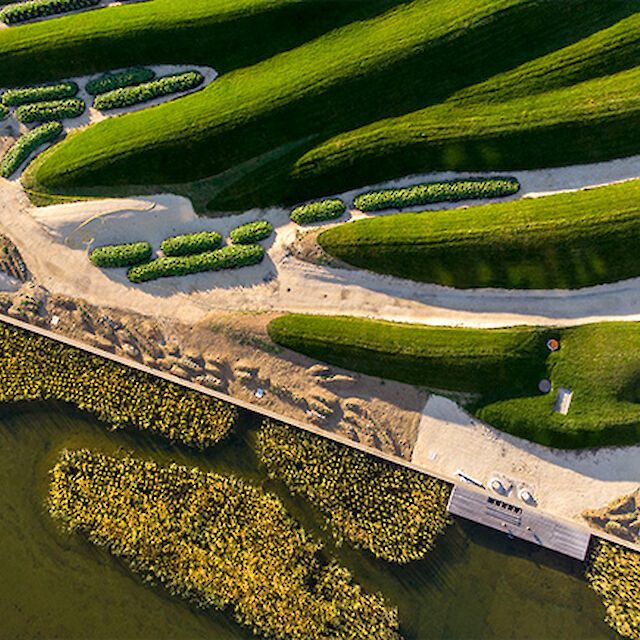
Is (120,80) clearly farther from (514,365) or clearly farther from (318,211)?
(514,365)

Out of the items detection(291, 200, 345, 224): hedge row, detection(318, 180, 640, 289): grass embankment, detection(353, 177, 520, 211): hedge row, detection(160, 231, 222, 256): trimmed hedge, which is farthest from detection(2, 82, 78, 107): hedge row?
detection(353, 177, 520, 211): hedge row

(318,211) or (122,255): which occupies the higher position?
(122,255)

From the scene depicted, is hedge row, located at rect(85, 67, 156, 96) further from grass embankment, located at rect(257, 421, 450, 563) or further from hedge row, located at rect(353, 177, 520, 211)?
grass embankment, located at rect(257, 421, 450, 563)

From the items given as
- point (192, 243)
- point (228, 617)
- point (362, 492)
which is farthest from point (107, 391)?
point (362, 492)

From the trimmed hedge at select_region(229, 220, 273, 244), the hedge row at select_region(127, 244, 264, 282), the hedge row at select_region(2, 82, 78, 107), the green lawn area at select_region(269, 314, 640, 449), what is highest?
the hedge row at select_region(2, 82, 78, 107)

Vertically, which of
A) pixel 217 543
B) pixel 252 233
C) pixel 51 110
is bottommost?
pixel 217 543

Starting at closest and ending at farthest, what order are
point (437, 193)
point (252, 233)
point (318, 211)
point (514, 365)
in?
point (514, 365) → point (437, 193) → point (318, 211) → point (252, 233)

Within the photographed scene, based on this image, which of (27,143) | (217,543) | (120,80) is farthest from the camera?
(27,143)
